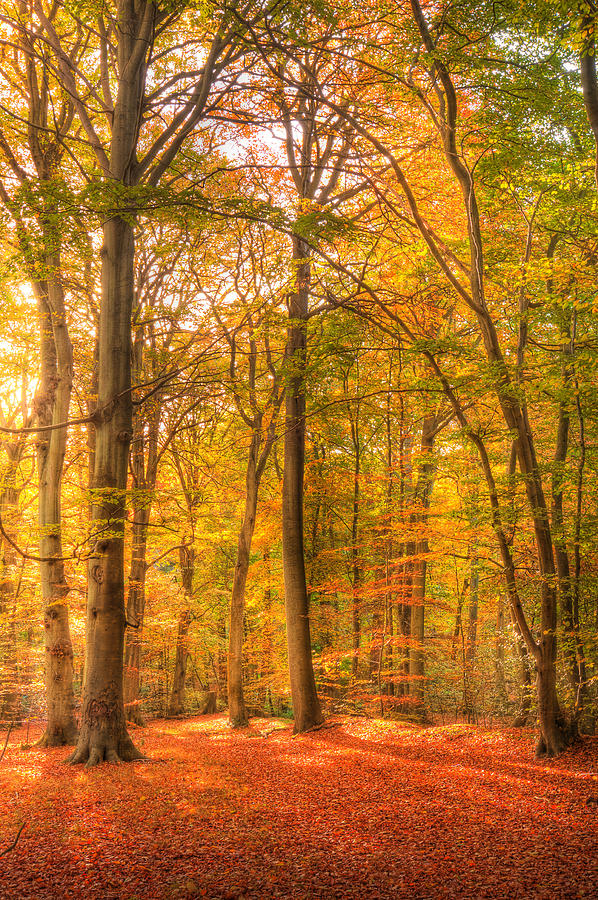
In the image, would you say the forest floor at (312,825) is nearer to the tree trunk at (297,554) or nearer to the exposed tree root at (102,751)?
the exposed tree root at (102,751)

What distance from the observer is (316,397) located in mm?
9820

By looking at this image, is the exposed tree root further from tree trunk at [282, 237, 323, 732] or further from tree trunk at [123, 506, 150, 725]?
tree trunk at [123, 506, 150, 725]

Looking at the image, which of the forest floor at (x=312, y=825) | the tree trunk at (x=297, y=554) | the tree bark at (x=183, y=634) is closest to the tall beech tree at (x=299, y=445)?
the tree trunk at (x=297, y=554)

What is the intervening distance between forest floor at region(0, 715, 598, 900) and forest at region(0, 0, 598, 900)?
4 centimetres

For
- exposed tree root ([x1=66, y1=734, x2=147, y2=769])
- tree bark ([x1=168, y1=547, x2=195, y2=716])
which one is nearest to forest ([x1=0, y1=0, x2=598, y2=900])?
exposed tree root ([x1=66, y1=734, x2=147, y2=769])

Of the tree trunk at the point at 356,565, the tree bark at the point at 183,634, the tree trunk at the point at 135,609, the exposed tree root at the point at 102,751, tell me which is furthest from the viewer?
the tree bark at the point at 183,634

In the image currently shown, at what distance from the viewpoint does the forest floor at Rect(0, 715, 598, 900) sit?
393 cm

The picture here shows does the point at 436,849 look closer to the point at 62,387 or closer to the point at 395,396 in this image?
the point at 62,387

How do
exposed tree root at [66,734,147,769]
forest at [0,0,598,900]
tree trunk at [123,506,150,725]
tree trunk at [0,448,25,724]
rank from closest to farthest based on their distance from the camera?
forest at [0,0,598,900], exposed tree root at [66,734,147,769], tree trunk at [123,506,150,725], tree trunk at [0,448,25,724]

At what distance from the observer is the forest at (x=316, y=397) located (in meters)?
5.00

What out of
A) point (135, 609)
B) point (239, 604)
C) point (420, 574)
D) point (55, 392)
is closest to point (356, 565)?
point (420, 574)

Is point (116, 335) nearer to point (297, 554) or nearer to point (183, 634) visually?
point (297, 554)

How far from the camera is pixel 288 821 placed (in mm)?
5332

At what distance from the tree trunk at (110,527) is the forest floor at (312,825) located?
1.74ft
